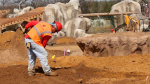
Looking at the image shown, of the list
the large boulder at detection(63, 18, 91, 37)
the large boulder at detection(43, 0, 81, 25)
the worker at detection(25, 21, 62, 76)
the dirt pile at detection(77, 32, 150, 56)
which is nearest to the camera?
the worker at detection(25, 21, 62, 76)

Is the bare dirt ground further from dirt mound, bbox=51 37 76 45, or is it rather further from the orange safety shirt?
dirt mound, bbox=51 37 76 45

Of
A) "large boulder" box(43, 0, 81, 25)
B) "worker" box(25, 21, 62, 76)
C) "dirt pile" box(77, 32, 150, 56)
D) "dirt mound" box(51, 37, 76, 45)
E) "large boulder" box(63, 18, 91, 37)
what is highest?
"worker" box(25, 21, 62, 76)

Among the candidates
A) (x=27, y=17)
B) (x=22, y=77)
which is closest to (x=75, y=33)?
(x=27, y=17)

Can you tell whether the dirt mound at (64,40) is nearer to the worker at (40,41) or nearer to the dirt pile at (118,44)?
the dirt pile at (118,44)

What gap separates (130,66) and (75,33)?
51.7 ft

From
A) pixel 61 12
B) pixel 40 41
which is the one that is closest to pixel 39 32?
pixel 40 41

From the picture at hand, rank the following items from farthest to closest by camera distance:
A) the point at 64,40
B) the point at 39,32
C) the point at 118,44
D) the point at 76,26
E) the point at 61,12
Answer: the point at 61,12, the point at 76,26, the point at 64,40, the point at 118,44, the point at 39,32

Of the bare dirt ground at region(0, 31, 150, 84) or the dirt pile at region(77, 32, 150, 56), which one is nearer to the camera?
the bare dirt ground at region(0, 31, 150, 84)

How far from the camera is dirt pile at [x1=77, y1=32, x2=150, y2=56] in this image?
32.2 feet

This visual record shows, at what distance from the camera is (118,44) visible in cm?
990

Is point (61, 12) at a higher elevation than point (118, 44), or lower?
lower

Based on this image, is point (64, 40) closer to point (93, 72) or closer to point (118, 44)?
point (118, 44)

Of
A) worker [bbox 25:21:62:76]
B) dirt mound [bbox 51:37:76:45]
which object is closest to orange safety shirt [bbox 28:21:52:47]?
worker [bbox 25:21:62:76]

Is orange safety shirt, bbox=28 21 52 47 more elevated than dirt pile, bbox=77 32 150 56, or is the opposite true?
orange safety shirt, bbox=28 21 52 47
